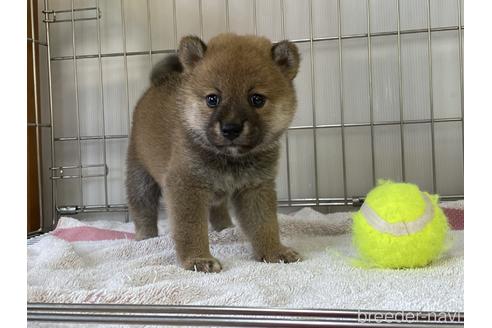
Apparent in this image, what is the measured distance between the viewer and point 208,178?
1383mm

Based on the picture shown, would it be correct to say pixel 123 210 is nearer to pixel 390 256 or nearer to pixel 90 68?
pixel 90 68

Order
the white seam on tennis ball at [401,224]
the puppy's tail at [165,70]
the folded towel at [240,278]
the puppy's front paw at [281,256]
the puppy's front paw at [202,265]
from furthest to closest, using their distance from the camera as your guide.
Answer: the puppy's tail at [165,70]
the puppy's front paw at [281,256]
the puppy's front paw at [202,265]
the white seam on tennis ball at [401,224]
the folded towel at [240,278]

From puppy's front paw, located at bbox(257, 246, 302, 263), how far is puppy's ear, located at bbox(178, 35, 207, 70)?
0.56 meters

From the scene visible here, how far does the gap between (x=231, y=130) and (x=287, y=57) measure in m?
0.32

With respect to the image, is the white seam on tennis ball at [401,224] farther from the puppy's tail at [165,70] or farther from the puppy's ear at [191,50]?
the puppy's tail at [165,70]

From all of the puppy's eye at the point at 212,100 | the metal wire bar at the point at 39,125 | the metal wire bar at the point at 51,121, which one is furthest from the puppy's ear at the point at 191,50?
the metal wire bar at the point at 51,121

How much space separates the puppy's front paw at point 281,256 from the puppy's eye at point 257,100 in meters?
0.40

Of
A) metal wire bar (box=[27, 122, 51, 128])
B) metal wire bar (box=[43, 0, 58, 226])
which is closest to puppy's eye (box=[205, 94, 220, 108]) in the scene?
metal wire bar (box=[27, 122, 51, 128])

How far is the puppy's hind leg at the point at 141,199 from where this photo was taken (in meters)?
1.85

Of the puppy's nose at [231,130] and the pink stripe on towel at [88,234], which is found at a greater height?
the puppy's nose at [231,130]

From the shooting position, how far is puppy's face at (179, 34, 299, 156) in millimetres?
1286

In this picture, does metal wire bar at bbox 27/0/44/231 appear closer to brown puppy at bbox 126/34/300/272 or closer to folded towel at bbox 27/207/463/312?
folded towel at bbox 27/207/463/312

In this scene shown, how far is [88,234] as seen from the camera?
73.7 inches

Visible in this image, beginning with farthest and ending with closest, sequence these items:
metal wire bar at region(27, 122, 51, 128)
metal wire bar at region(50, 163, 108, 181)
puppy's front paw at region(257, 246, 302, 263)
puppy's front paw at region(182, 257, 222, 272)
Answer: metal wire bar at region(50, 163, 108, 181) < metal wire bar at region(27, 122, 51, 128) < puppy's front paw at region(257, 246, 302, 263) < puppy's front paw at region(182, 257, 222, 272)
